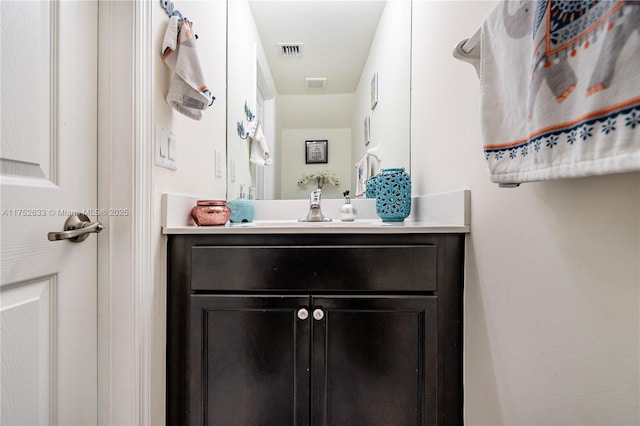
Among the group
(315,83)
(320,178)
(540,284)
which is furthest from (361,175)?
(540,284)

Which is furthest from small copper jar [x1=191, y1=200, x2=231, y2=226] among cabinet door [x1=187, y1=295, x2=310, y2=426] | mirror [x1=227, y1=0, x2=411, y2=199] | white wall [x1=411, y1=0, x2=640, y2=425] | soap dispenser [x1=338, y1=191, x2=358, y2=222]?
white wall [x1=411, y1=0, x2=640, y2=425]

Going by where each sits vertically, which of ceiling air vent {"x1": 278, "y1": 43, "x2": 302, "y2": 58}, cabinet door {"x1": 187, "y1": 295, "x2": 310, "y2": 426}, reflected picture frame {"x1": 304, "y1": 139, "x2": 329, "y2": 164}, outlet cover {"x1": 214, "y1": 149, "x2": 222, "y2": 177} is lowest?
cabinet door {"x1": 187, "y1": 295, "x2": 310, "y2": 426}

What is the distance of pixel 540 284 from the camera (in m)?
0.56

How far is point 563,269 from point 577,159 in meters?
0.24

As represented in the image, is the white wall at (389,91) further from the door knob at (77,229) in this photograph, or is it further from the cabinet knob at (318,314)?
the door knob at (77,229)

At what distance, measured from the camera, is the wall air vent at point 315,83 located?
4.79 feet

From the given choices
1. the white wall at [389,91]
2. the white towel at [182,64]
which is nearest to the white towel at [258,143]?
the white wall at [389,91]

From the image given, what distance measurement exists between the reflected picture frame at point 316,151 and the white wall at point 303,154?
14 millimetres

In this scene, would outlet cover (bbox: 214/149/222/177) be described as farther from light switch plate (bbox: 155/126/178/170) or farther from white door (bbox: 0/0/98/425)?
white door (bbox: 0/0/98/425)

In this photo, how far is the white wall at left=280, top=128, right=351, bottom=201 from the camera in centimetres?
143

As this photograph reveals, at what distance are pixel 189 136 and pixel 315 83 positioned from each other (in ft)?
2.50

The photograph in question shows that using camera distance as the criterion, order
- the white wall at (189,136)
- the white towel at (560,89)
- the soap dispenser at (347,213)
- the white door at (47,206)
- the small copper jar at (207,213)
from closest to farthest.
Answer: the white towel at (560,89) → the white door at (47,206) → the white wall at (189,136) → the small copper jar at (207,213) → the soap dispenser at (347,213)

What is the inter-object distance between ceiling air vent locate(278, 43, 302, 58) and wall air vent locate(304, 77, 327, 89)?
13 centimetres

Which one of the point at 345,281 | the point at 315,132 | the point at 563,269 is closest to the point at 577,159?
the point at 563,269
